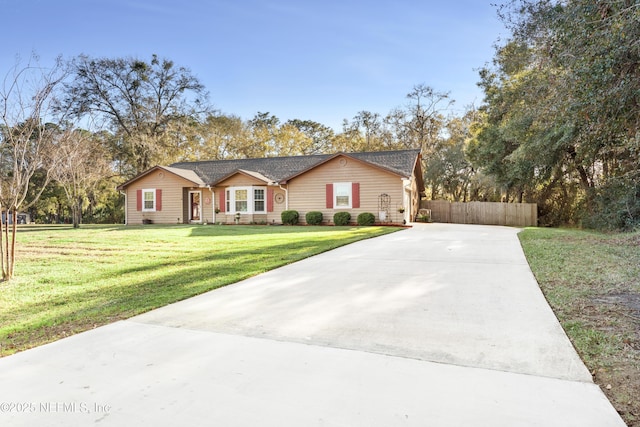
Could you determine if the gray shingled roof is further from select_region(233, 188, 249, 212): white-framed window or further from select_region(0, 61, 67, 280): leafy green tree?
select_region(0, 61, 67, 280): leafy green tree

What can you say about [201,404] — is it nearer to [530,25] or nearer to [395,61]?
[530,25]

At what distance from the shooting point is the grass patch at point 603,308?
2.33m

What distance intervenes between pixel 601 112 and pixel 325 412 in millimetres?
5085

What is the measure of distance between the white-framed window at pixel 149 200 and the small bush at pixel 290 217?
27.0 ft

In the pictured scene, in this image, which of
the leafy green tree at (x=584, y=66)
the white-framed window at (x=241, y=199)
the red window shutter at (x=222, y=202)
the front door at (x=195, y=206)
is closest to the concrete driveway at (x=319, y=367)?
the leafy green tree at (x=584, y=66)

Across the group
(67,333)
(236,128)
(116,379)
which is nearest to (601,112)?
(116,379)

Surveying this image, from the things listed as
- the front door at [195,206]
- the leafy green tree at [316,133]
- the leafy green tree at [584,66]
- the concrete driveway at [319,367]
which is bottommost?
the concrete driveway at [319,367]

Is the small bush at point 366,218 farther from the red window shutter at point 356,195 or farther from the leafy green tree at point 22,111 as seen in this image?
the leafy green tree at point 22,111

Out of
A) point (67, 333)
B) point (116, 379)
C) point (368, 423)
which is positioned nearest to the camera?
point (368, 423)

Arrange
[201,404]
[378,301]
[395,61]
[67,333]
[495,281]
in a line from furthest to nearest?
[395,61], [495,281], [378,301], [67,333], [201,404]

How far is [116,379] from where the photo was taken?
2379 millimetres

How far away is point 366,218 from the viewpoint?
17.4 m

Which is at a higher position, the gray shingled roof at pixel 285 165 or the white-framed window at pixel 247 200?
the gray shingled roof at pixel 285 165

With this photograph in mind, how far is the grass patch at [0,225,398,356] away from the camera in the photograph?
3.75 metres
